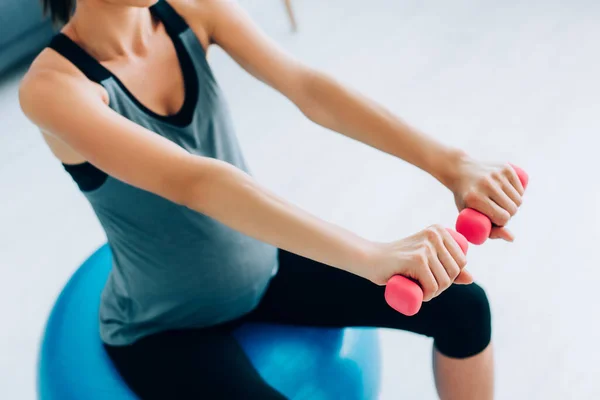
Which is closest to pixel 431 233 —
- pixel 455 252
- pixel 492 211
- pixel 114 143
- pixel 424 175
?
pixel 455 252

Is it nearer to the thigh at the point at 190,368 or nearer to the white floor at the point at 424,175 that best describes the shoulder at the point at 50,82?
the thigh at the point at 190,368

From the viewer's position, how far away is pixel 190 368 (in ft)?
3.12

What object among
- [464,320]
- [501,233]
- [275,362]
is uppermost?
[501,233]

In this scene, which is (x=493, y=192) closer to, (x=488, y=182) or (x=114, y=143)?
(x=488, y=182)

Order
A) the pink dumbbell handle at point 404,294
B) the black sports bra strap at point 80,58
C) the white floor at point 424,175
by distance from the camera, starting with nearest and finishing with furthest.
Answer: the pink dumbbell handle at point 404,294 → the black sports bra strap at point 80,58 → the white floor at point 424,175

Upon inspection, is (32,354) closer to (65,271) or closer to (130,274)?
(65,271)

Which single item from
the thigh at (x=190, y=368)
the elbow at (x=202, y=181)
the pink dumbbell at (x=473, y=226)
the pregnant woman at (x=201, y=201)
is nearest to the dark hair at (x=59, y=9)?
the pregnant woman at (x=201, y=201)

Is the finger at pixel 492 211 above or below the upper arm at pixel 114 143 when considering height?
below

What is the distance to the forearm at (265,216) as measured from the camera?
0.75m

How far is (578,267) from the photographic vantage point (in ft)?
5.37

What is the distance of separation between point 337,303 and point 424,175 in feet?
3.36

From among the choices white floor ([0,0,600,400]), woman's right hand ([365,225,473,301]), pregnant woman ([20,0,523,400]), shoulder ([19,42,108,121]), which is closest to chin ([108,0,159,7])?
pregnant woman ([20,0,523,400])

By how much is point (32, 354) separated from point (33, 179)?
79 centimetres

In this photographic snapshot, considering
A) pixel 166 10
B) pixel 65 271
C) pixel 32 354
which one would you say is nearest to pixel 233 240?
pixel 166 10
